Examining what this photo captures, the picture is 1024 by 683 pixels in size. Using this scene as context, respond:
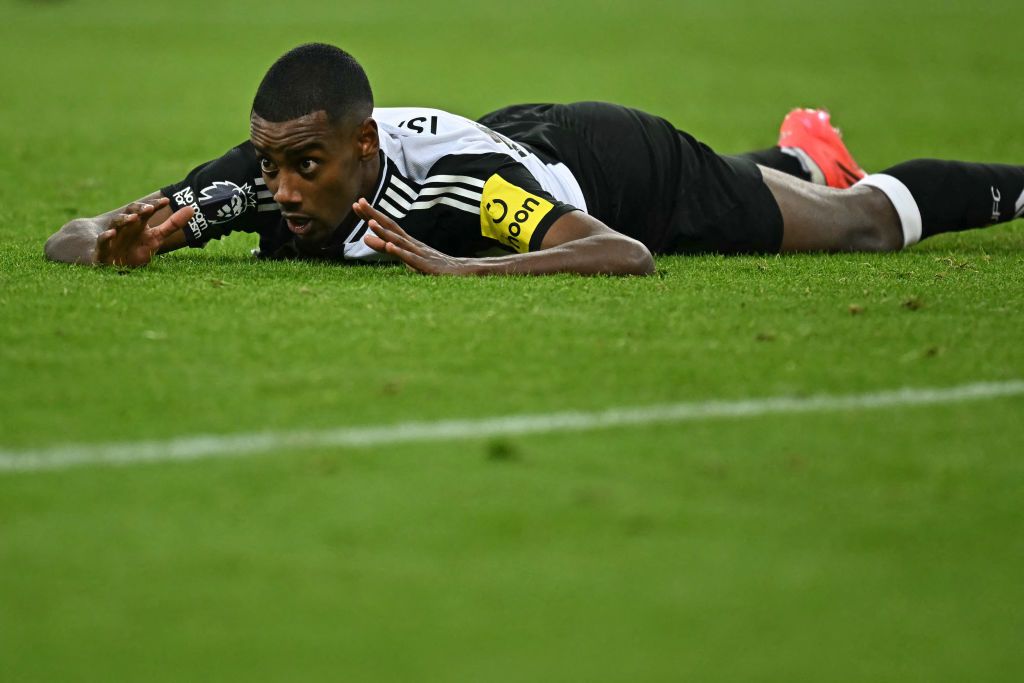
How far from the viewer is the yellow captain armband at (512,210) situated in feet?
19.3

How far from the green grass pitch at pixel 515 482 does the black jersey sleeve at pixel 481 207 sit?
1.08 feet

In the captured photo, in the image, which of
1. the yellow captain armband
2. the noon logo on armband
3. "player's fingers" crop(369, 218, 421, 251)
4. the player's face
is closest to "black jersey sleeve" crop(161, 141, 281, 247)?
the noon logo on armband

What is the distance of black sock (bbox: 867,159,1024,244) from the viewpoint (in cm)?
709

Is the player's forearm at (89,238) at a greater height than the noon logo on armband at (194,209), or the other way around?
the noon logo on armband at (194,209)

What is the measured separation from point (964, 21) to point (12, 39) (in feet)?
46.2

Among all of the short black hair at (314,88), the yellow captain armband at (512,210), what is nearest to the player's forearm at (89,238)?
the short black hair at (314,88)

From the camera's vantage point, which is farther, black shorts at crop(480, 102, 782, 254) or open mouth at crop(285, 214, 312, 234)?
black shorts at crop(480, 102, 782, 254)

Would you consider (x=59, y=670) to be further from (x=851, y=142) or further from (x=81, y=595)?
(x=851, y=142)

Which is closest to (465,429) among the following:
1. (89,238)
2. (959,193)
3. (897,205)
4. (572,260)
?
(572,260)

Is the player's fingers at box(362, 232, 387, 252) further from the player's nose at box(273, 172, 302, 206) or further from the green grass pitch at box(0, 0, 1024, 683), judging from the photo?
the player's nose at box(273, 172, 302, 206)

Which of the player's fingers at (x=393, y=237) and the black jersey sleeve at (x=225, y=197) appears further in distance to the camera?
A: the black jersey sleeve at (x=225, y=197)

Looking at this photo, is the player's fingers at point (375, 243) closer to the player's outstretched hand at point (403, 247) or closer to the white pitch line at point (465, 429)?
the player's outstretched hand at point (403, 247)

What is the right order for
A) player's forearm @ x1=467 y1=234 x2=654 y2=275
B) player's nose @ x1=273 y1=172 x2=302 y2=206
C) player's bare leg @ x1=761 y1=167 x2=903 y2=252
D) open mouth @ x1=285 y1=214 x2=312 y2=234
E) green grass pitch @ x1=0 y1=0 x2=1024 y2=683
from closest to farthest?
green grass pitch @ x1=0 y1=0 x2=1024 y2=683
player's forearm @ x1=467 y1=234 x2=654 y2=275
player's nose @ x1=273 y1=172 x2=302 y2=206
open mouth @ x1=285 y1=214 x2=312 y2=234
player's bare leg @ x1=761 y1=167 x2=903 y2=252

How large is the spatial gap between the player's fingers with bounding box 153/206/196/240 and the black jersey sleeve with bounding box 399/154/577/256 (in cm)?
81
